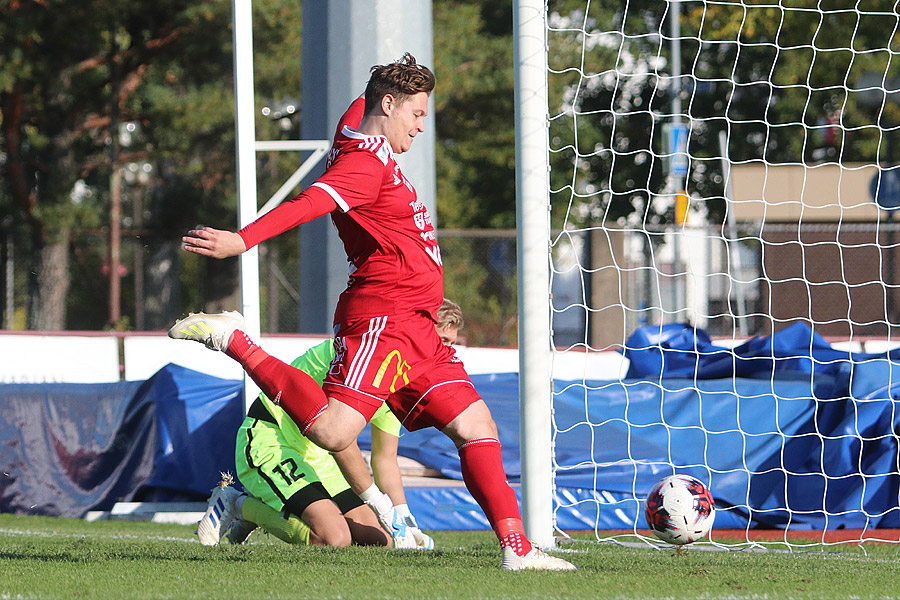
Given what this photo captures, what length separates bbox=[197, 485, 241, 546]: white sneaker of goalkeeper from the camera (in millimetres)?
5785

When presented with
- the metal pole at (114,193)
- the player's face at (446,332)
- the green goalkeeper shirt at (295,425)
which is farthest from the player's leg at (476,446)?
the metal pole at (114,193)

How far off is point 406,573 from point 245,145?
3729 millimetres

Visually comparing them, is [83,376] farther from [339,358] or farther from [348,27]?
[339,358]

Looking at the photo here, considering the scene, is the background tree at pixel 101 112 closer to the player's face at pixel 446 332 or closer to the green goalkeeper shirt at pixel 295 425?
the green goalkeeper shirt at pixel 295 425

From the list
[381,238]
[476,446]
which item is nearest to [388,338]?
[381,238]

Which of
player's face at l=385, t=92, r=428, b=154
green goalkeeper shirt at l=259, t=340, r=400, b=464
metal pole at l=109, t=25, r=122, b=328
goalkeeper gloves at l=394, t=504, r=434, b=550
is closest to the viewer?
player's face at l=385, t=92, r=428, b=154

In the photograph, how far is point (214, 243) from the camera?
3701 mm

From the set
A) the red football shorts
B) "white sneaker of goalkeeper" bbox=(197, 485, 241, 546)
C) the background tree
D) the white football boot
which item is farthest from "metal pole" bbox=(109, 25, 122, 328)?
the red football shorts

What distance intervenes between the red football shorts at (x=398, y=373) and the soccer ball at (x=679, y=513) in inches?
52.1

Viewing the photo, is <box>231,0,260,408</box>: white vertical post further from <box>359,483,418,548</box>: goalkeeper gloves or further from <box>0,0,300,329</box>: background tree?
<box>0,0,300,329</box>: background tree

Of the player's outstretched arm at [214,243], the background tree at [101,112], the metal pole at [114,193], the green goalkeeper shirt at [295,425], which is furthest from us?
the metal pole at [114,193]

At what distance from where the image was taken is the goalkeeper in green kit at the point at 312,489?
5.58 metres

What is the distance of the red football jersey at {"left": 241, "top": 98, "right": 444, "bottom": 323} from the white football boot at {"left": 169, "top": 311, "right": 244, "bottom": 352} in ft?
1.51

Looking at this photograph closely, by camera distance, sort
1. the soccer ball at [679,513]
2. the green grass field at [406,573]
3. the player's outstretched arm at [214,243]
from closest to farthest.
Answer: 1. the player's outstretched arm at [214,243]
2. the green grass field at [406,573]
3. the soccer ball at [679,513]
